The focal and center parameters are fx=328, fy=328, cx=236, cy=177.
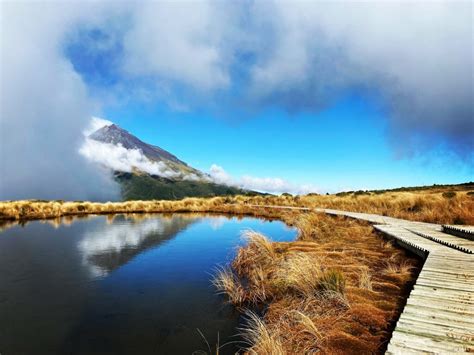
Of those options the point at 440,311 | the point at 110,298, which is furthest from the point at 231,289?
the point at 440,311

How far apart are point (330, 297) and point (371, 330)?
160cm

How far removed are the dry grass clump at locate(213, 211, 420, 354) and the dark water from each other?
1.01m

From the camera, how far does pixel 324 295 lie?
7.13m

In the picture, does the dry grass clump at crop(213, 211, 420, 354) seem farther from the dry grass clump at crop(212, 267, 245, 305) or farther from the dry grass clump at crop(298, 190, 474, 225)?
the dry grass clump at crop(298, 190, 474, 225)

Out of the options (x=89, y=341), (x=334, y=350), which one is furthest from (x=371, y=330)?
(x=89, y=341)

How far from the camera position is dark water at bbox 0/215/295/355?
6.25 meters

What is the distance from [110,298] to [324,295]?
544cm

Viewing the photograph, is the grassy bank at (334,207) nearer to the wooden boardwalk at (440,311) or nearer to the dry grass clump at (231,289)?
the wooden boardwalk at (440,311)

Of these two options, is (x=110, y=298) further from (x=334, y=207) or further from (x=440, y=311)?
(x=334, y=207)

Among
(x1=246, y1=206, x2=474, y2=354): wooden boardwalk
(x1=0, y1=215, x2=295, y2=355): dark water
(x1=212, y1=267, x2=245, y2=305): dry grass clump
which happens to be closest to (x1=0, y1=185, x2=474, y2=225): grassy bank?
(x1=246, y1=206, x2=474, y2=354): wooden boardwalk

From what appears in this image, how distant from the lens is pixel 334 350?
16.0 ft

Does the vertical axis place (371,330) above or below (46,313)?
above

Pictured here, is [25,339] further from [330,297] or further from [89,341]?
[330,297]

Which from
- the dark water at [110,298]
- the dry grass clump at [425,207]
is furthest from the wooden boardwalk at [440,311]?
the dry grass clump at [425,207]
